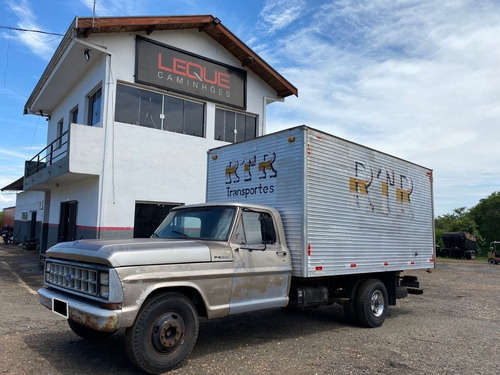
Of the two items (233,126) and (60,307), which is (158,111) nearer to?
(233,126)

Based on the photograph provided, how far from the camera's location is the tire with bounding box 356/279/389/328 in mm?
7215

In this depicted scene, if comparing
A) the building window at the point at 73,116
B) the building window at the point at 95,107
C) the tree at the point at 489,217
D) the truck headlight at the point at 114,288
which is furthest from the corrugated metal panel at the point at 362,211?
the tree at the point at 489,217

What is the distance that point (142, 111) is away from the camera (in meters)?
13.6

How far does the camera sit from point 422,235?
29.6 feet

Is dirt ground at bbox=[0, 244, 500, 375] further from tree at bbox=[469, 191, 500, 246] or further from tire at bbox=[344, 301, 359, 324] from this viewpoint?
tree at bbox=[469, 191, 500, 246]

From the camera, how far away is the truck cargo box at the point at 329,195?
630 centimetres

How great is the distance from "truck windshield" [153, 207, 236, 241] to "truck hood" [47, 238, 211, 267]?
377 mm

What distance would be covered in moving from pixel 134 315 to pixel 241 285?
156 centimetres

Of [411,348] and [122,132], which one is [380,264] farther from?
[122,132]

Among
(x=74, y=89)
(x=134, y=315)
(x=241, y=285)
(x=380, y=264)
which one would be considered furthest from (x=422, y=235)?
(x=74, y=89)

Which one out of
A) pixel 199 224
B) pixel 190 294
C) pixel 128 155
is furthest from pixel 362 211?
pixel 128 155

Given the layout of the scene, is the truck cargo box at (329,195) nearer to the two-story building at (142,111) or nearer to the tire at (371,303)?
the tire at (371,303)

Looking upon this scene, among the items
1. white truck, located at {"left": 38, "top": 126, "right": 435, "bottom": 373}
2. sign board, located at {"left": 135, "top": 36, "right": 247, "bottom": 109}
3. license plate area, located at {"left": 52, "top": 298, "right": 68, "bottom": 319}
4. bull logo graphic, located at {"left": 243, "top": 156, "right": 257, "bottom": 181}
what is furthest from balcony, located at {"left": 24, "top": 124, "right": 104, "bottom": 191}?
license plate area, located at {"left": 52, "top": 298, "right": 68, "bottom": 319}

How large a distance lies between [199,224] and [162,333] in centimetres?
174
